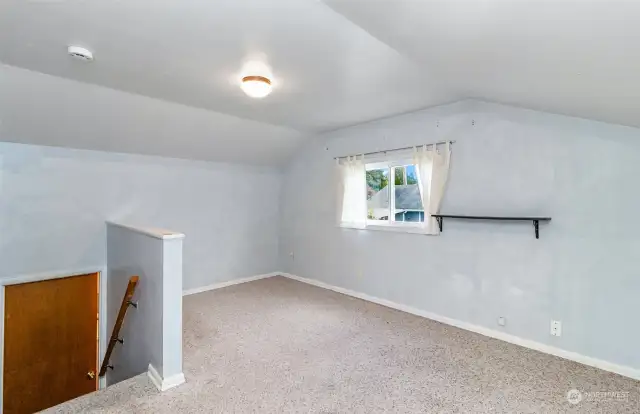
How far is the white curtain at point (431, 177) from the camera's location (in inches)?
139

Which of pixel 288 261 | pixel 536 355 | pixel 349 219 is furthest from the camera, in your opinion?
pixel 288 261

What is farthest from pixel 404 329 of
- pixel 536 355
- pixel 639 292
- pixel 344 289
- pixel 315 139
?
pixel 315 139

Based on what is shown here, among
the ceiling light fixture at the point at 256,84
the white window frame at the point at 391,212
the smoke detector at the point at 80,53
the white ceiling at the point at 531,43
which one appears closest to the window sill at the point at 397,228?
the white window frame at the point at 391,212

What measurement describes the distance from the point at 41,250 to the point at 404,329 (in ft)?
13.1

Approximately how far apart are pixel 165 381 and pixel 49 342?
2771 millimetres

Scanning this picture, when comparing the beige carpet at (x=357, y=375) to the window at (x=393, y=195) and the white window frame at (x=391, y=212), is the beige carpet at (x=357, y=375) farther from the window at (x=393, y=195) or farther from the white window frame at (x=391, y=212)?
the window at (x=393, y=195)

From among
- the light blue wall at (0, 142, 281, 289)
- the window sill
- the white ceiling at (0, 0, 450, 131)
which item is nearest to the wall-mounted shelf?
the window sill

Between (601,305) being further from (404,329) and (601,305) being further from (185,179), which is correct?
(185,179)

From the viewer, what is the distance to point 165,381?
2.33 meters

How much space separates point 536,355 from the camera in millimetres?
2791

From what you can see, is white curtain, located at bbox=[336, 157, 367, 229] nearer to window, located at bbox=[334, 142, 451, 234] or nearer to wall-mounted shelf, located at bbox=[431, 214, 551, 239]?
window, located at bbox=[334, 142, 451, 234]

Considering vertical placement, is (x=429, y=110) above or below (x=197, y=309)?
above

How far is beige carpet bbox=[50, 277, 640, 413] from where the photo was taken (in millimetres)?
2113

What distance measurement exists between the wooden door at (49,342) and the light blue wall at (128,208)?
41 centimetres
